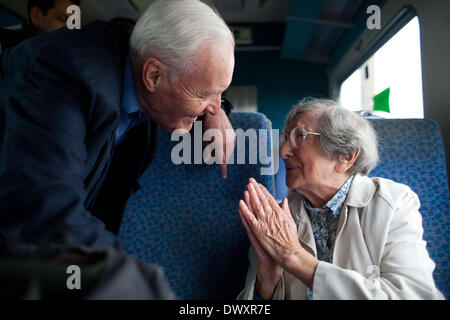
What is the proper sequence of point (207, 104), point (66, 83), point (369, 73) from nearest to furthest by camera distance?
point (66, 83) < point (207, 104) < point (369, 73)

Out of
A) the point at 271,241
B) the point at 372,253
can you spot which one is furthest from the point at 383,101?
the point at 271,241

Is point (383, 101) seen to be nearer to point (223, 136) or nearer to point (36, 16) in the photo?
point (223, 136)

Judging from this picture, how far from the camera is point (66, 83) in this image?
780 millimetres

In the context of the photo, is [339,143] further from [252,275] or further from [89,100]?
[89,100]

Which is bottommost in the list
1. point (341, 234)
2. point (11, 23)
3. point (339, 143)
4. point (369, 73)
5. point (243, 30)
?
point (341, 234)

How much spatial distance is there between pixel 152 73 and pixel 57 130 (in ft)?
1.24

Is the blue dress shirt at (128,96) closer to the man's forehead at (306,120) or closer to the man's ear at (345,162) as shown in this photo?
the man's forehead at (306,120)

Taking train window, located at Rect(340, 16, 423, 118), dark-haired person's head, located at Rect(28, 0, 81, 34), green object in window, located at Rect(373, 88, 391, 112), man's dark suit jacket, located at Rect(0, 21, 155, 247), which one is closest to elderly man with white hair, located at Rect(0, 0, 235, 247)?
man's dark suit jacket, located at Rect(0, 21, 155, 247)

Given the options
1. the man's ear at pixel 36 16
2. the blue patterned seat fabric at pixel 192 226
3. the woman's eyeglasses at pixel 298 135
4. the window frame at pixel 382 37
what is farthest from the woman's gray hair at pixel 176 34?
the window frame at pixel 382 37

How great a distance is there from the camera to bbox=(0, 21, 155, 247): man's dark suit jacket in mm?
659

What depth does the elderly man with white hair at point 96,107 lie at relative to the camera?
67 centimetres

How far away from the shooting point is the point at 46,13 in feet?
6.81

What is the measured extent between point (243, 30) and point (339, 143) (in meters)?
5.55
